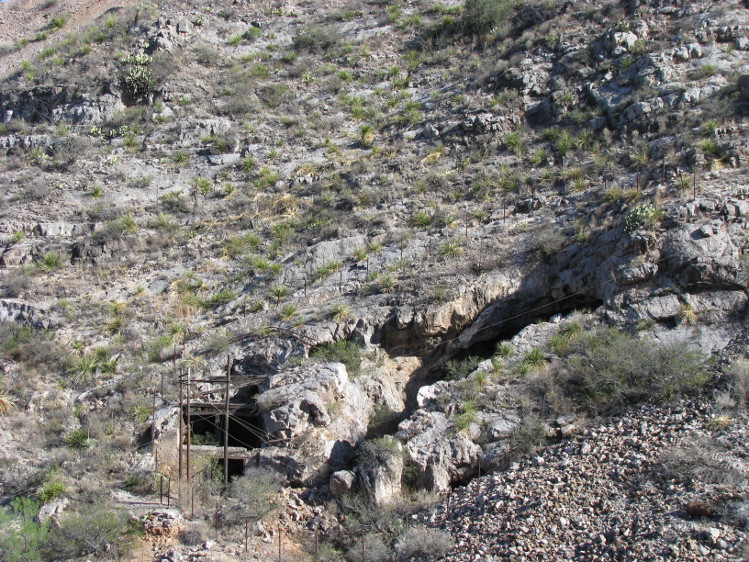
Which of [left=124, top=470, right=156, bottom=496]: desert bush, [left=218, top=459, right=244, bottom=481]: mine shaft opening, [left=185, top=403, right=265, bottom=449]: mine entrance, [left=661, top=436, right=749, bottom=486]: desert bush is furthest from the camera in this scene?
[left=185, top=403, right=265, bottom=449]: mine entrance

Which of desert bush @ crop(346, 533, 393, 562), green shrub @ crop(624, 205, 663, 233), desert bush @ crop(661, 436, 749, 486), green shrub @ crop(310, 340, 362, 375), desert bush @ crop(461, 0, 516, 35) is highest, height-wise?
desert bush @ crop(461, 0, 516, 35)

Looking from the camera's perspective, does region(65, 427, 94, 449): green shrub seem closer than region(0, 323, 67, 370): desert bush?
Yes

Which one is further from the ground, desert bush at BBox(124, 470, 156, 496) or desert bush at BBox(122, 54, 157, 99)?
desert bush at BBox(122, 54, 157, 99)

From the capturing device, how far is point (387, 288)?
18.8 m

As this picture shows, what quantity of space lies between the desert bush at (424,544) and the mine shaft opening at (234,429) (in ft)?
16.7

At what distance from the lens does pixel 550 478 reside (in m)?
12.8

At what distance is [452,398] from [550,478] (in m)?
3.33

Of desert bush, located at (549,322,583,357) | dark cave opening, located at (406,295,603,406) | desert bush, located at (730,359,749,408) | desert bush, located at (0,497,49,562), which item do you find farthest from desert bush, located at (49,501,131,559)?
desert bush, located at (730,359,749,408)

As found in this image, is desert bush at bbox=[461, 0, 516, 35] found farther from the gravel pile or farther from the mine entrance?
the gravel pile

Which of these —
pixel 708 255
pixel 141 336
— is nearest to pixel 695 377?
pixel 708 255

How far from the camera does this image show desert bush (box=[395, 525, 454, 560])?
11.9m

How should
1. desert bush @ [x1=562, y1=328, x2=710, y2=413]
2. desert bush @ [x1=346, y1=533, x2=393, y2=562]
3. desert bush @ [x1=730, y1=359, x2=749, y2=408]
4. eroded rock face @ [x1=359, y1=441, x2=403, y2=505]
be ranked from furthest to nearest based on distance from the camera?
desert bush @ [x1=562, y1=328, x2=710, y2=413]
eroded rock face @ [x1=359, y1=441, x2=403, y2=505]
desert bush @ [x1=730, y1=359, x2=749, y2=408]
desert bush @ [x1=346, y1=533, x2=393, y2=562]

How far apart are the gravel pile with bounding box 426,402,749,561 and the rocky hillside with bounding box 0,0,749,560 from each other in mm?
58

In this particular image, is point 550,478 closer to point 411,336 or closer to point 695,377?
point 695,377
